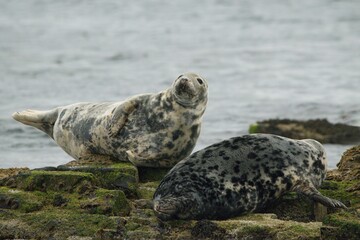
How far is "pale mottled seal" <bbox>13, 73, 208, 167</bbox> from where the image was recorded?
38.2ft

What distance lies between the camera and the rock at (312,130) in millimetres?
16391

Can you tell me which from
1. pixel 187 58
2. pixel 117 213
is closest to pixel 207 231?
pixel 117 213

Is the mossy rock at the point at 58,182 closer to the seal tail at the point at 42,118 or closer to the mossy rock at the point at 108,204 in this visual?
the mossy rock at the point at 108,204

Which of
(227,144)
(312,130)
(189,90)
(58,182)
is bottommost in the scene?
(312,130)

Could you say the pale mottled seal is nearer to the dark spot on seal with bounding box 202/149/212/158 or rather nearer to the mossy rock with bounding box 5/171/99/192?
the dark spot on seal with bounding box 202/149/212/158

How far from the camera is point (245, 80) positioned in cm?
2469

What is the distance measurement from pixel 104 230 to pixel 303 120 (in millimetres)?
9654

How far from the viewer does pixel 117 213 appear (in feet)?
31.6

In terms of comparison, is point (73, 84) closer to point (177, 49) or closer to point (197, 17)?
point (177, 49)

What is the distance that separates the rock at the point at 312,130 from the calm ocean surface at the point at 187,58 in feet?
1.23

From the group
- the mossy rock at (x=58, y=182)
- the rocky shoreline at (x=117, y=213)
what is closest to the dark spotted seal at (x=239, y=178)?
the rocky shoreline at (x=117, y=213)

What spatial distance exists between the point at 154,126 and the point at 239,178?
1834mm

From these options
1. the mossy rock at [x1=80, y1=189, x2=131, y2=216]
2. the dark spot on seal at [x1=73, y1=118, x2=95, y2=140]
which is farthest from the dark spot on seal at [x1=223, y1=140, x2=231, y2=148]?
the dark spot on seal at [x1=73, y1=118, x2=95, y2=140]

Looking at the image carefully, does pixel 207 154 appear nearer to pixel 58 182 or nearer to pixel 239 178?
pixel 239 178
